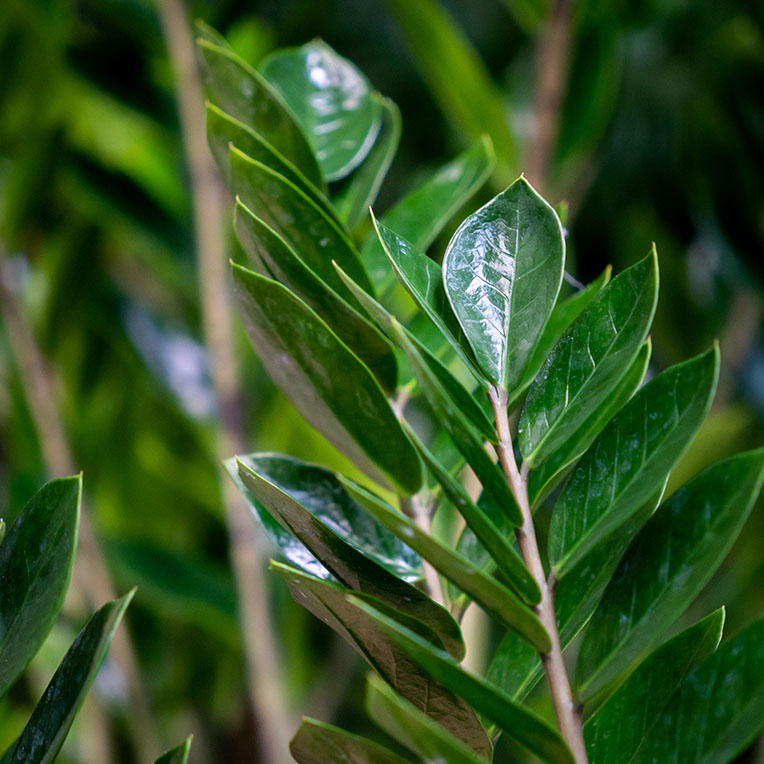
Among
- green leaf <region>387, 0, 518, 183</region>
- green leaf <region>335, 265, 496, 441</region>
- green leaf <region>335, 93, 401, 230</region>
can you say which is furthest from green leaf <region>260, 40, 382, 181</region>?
green leaf <region>387, 0, 518, 183</region>

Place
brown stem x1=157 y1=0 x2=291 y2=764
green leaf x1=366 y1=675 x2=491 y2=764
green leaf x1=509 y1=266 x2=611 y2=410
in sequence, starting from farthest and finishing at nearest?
Answer: 1. brown stem x1=157 y1=0 x2=291 y2=764
2. green leaf x1=509 y1=266 x2=611 y2=410
3. green leaf x1=366 y1=675 x2=491 y2=764

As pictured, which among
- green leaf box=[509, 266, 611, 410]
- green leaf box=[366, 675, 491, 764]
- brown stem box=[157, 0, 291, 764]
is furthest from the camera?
brown stem box=[157, 0, 291, 764]

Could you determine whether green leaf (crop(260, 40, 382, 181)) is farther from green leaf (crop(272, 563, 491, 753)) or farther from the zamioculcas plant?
green leaf (crop(272, 563, 491, 753))

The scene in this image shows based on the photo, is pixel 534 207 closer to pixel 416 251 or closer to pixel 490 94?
pixel 416 251

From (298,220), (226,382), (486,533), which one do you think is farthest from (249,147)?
(226,382)

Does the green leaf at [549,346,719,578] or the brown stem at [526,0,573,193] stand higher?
the brown stem at [526,0,573,193]

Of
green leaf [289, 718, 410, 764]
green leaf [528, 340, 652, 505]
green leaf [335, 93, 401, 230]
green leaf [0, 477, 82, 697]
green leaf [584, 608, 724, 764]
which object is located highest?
green leaf [335, 93, 401, 230]

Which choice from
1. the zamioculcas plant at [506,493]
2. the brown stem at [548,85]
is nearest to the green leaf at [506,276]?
the zamioculcas plant at [506,493]

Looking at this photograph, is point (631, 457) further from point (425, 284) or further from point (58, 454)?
point (58, 454)
